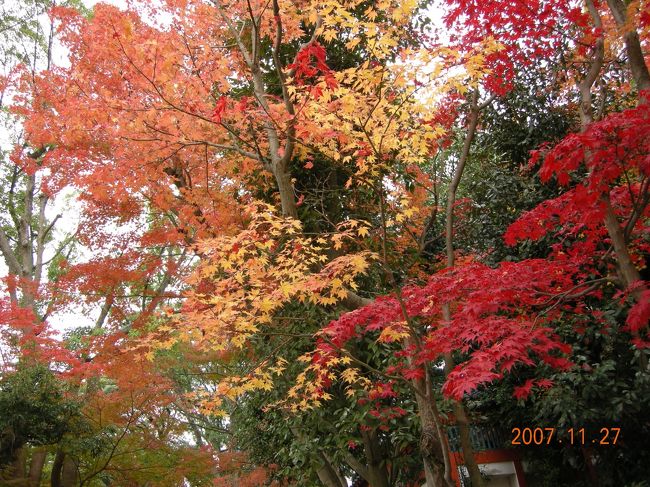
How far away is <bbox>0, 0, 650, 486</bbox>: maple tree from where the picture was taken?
442 cm

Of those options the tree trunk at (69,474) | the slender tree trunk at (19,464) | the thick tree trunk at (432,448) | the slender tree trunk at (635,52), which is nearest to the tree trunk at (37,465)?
the slender tree trunk at (19,464)

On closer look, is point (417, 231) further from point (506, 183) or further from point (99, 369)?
point (99, 369)

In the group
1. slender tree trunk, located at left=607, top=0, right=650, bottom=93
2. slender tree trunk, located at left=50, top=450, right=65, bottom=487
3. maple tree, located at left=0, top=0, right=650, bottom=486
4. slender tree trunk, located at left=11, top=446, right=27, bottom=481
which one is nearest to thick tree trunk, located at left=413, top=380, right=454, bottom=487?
maple tree, located at left=0, top=0, right=650, bottom=486

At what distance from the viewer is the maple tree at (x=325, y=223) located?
4418mm

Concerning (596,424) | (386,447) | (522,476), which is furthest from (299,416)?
(522,476)

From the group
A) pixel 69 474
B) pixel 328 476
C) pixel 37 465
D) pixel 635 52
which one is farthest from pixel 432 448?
pixel 37 465

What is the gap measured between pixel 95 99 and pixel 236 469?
24.6 ft

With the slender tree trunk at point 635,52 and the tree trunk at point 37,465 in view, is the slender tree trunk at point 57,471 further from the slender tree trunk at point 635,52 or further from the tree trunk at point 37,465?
the slender tree trunk at point 635,52

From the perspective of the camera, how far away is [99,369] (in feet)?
26.2

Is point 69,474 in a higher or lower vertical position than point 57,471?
lower

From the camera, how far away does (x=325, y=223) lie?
25.7 feet

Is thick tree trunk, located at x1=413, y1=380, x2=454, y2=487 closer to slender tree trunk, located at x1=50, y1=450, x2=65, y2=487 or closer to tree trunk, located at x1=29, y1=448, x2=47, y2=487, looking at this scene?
slender tree trunk, located at x1=50, y1=450, x2=65, y2=487

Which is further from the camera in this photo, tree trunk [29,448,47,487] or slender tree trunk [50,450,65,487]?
tree trunk [29,448,47,487]

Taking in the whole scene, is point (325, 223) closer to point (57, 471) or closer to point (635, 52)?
point (635, 52)
